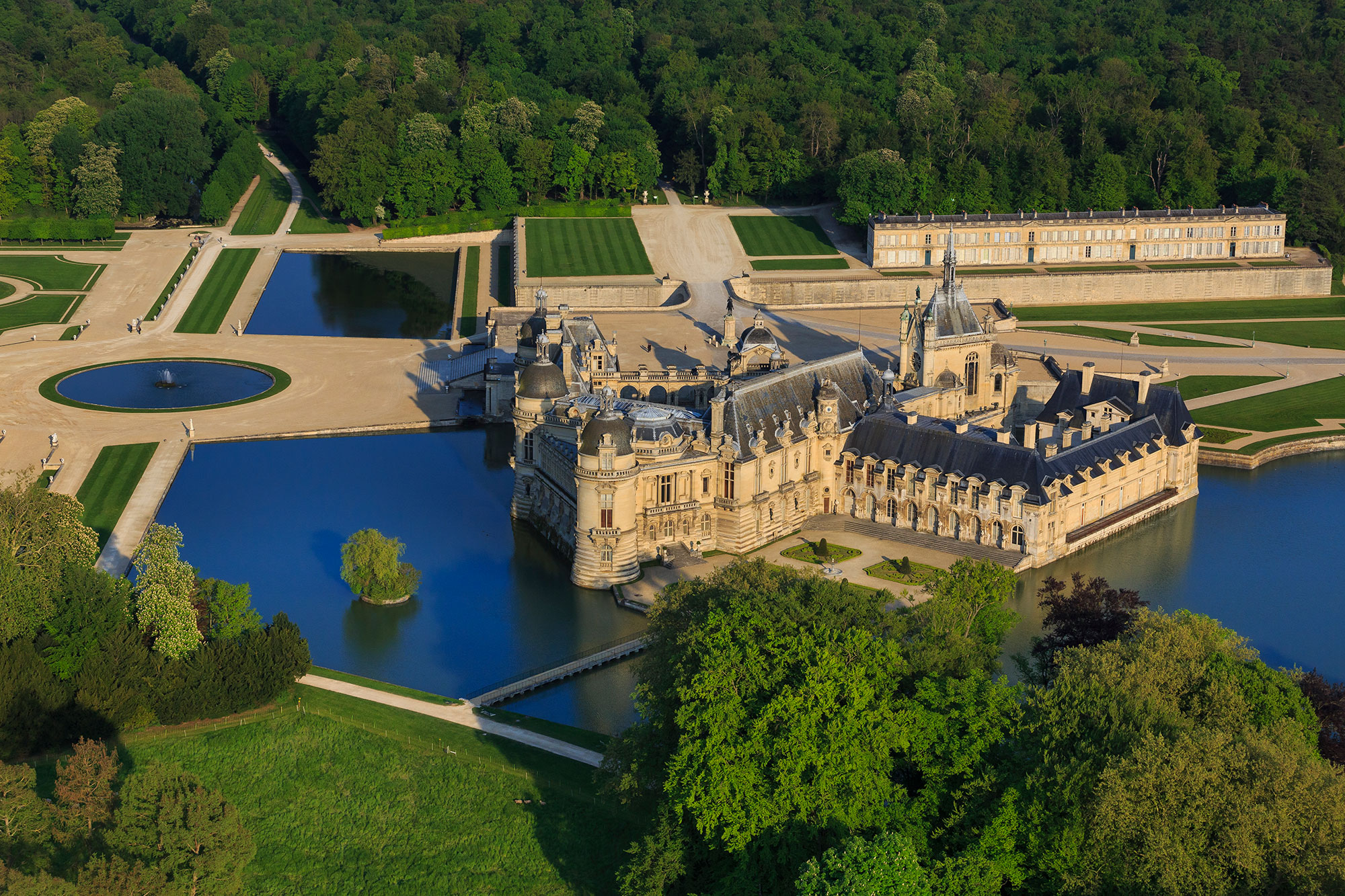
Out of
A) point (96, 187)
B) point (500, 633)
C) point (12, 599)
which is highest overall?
point (96, 187)

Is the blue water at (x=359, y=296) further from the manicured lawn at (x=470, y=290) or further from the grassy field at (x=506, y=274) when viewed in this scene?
the grassy field at (x=506, y=274)

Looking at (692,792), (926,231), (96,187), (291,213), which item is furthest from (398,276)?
(692,792)

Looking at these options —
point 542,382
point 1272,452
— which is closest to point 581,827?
point 542,382

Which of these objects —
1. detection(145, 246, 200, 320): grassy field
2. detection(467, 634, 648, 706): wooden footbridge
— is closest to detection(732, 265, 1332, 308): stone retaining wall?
detection(145, 246, 200, 320): grassy field

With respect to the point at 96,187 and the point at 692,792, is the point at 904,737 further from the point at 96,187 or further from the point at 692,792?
the point at 96,187

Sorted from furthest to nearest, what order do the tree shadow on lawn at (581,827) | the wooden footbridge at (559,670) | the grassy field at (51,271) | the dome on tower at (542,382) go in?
the grassy field at (51,271)
the dome on tower at (542,382)
the wooden footbridge at (559,670)
the tree shadow on lawn at (581,827)

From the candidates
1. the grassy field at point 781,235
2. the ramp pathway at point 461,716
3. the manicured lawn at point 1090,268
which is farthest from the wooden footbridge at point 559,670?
the manicured lawn at point 1090,268
